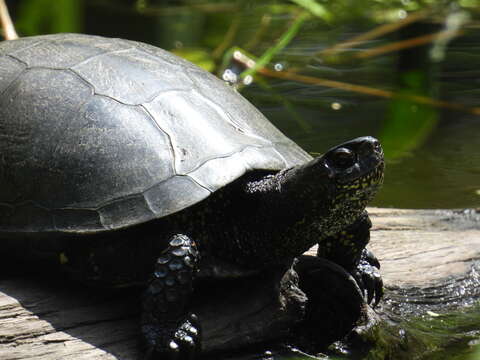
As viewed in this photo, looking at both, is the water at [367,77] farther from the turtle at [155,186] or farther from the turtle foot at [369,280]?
the turtle at [155,186]

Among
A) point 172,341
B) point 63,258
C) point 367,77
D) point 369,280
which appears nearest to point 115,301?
point 63,258

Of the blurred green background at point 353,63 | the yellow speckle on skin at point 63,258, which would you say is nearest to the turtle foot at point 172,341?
the yellow speckle on skin at point 63,258

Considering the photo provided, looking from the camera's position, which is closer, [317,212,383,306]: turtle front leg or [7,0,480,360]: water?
[317,212,383,306]: turtle front leg

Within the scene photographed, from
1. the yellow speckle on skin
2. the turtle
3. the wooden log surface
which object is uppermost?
the turtle

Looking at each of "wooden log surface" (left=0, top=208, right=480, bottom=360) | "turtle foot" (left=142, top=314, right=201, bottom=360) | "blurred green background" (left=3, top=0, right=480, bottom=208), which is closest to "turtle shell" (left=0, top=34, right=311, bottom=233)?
"wooden log surface" (left=0, top=208, right=480, bottom=360)

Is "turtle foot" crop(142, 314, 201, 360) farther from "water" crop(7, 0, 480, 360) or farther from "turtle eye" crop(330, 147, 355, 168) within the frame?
"turtle eye" crop(330, 147, 355, 168)

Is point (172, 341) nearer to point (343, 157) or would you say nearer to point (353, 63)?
point (343, 157)
